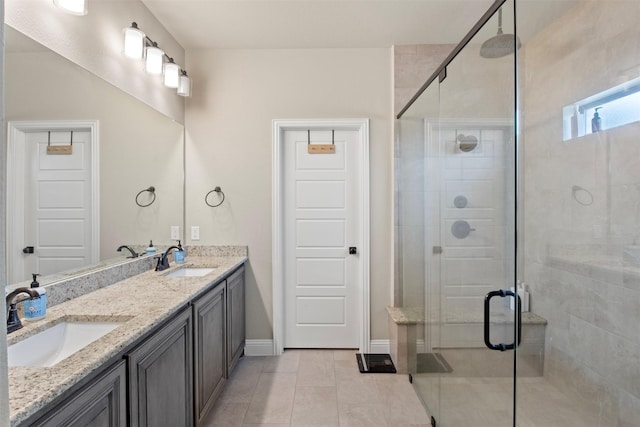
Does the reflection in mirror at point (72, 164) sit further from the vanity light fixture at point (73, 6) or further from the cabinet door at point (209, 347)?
the cabinet door at point (209, 347)

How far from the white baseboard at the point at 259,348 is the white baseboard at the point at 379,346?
943mm

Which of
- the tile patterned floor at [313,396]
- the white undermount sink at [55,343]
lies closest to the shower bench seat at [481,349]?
the tile patterned floor at [313,396]

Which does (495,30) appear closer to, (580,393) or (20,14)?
(580,393)

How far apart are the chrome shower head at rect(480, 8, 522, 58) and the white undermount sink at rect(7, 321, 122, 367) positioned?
83.1 inches

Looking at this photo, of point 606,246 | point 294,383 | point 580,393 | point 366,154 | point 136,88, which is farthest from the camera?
point 366,154

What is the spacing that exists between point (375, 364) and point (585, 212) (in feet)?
6.41

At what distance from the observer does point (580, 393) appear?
1.78 m

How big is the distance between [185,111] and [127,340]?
2.38 metres

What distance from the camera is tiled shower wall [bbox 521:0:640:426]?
160 centimetres

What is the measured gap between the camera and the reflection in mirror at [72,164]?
1.45 m

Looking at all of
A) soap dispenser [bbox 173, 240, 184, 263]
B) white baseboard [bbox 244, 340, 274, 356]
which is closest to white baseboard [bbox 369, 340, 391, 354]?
white baseboard [bbox 244, 340, 274, 356]

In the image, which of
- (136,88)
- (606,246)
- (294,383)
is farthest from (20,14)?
(606,246)

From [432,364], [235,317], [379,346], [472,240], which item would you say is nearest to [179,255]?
[235,317]

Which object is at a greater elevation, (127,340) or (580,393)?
(127,340)
